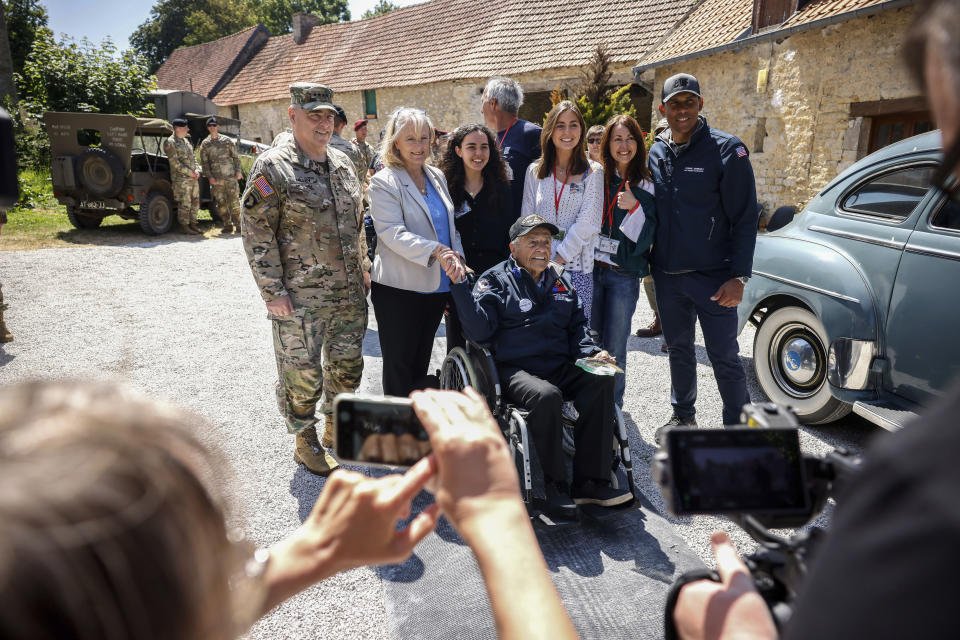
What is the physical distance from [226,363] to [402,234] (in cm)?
290

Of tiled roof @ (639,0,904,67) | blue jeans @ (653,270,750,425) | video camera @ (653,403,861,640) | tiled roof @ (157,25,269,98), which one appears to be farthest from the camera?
tiled roof @ (157,25,269,98)

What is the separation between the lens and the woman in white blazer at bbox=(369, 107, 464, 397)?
365cm

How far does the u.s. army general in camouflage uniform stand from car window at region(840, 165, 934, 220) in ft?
11.0

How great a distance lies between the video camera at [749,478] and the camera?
1.01 metres

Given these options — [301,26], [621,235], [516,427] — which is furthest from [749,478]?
[301,26]

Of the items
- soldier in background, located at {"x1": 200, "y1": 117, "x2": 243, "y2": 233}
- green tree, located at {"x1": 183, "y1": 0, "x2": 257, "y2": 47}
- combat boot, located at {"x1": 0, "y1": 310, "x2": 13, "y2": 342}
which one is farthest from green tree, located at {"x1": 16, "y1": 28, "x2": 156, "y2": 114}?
green tree, located at {"x1": 183, "y1": 0, "x2": 257, "y2": 47}

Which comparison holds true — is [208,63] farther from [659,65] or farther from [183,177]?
[659,65]

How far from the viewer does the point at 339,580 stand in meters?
2.80

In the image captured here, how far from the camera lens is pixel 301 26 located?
28844 mm

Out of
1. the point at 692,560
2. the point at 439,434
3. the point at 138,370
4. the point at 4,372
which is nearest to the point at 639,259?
the point at 692,560

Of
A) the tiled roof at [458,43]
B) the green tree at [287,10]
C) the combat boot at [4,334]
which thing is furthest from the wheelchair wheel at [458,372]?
the green tree at [287,10]

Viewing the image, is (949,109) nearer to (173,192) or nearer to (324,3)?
(173,192)

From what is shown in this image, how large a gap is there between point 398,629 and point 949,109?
253 cm

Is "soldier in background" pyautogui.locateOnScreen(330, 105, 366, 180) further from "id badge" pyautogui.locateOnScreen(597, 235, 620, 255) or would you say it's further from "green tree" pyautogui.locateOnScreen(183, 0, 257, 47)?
"green tree" pyautogui.locateOnScreen(183, 0, 257, 47)
